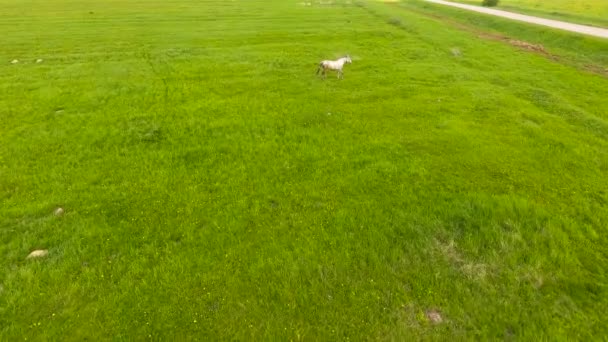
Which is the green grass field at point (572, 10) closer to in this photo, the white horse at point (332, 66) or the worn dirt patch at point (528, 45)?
the worn dirt patch at point (528, 45)

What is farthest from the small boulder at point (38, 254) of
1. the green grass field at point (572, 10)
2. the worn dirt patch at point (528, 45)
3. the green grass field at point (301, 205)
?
the green grass field at point (572, 10)

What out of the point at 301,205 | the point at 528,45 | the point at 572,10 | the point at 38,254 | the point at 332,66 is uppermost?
the point at 572,10

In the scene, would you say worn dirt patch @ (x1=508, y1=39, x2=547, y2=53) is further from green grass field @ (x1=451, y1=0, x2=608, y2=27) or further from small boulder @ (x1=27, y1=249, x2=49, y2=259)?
small boulder @ (x1=27, y1=249, x2=49, y2=259)

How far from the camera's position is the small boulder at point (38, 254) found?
9211mm

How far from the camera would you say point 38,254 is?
30.4 ft

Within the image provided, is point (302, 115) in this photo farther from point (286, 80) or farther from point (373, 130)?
point (286, 80)

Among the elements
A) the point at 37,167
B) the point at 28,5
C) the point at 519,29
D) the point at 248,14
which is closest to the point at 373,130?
the point at 37,167

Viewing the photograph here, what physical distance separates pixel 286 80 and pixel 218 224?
1491 centimetres

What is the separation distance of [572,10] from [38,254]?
285 ft

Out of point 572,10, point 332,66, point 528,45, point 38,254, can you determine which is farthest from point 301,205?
point 572,10

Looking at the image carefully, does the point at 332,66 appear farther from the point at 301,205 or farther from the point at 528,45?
the point at 528,45

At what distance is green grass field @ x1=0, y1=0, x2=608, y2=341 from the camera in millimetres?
7918

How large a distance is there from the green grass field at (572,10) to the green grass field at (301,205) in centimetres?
3986

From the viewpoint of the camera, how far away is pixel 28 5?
61.0 m
